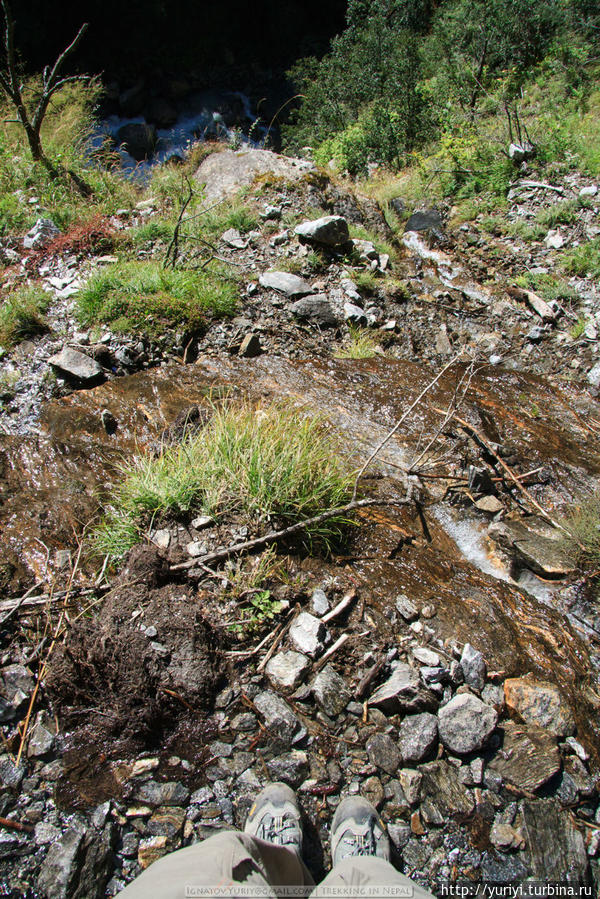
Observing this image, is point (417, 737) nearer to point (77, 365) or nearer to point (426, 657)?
point (426, 657)

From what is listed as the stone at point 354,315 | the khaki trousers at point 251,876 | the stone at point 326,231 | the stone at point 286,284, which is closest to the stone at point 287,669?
the khaki trousers at point 251,876

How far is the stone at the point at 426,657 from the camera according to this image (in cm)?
233

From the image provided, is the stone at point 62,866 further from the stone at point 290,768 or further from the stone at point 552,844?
the stone at point 552,844

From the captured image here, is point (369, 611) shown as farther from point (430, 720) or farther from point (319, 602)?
point (430, 720)

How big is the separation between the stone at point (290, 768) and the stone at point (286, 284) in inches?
169

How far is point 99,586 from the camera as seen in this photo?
254cm

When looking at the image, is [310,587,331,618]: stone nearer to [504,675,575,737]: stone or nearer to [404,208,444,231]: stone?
[504,675,575,737]: stone

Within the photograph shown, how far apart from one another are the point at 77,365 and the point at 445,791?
3.91 m

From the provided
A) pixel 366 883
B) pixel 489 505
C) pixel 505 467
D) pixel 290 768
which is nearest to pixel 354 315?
pixel 505 467

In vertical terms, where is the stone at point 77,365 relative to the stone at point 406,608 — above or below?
above

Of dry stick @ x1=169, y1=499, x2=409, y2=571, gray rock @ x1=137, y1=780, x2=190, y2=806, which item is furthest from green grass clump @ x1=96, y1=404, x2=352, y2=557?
gray rock @ x1=137, y1=780, x2=190, y2=806

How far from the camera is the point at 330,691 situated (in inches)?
87.7

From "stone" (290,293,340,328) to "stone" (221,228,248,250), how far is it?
4.35 feet

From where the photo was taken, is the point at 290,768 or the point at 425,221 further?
the point at 425,221
